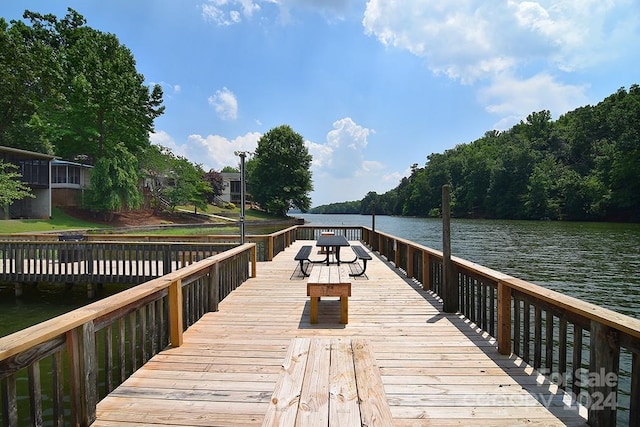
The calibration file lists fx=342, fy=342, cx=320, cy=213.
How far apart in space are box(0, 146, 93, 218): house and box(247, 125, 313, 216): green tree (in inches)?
792

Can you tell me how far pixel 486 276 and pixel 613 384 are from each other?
1624 mm

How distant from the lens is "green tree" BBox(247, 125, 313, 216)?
143 feet

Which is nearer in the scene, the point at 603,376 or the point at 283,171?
the point at 603,376

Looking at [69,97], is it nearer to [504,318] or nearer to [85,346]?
[85,346]

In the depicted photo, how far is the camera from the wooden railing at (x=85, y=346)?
1671 mm

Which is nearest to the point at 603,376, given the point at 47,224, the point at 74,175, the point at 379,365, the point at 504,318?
the point at 504,318

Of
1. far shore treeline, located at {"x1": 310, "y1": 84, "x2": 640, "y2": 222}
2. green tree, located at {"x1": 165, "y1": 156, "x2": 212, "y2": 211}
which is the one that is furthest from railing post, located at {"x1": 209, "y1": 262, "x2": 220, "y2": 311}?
green tree, located at {"x1": 165, "y1": 156, "x2": 212, "y2": 211}

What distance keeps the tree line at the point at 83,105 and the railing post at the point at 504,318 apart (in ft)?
90.5

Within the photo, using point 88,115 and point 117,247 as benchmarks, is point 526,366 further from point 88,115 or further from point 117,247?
point 88,115

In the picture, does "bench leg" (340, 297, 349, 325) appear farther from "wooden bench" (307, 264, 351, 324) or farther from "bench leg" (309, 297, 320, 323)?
"bench leg" (309, 297, 320, 323)

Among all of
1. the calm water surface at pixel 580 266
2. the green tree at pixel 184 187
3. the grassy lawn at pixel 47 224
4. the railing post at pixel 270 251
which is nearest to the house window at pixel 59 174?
the grassy lawn at pixel 47 224

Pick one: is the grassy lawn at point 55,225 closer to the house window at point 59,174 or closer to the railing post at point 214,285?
the house window at point 59,174

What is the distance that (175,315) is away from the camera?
3.40 m

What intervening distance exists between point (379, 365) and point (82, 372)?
2213mm
